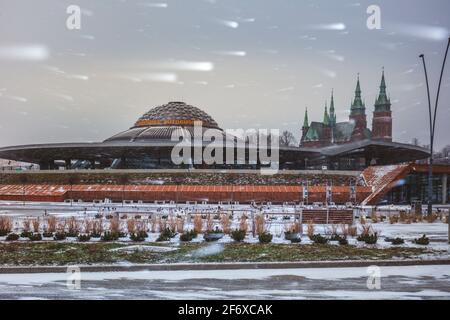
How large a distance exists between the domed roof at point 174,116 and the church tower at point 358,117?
Answer: 4192cm

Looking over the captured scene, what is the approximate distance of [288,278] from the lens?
36.5 feet

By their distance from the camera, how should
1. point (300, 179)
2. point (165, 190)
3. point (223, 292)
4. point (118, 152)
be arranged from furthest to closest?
1. point (118, 152)
2. point (300, 179)
3. point (165, 190)
4. point (223, 292)

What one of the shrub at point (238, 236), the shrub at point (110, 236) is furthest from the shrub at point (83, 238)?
the shrub at point (238, 236)

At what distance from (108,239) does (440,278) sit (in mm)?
10977

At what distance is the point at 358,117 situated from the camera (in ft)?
386

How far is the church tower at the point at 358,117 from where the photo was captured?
370 feet

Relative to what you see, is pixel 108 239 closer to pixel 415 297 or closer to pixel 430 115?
pixel 415 297

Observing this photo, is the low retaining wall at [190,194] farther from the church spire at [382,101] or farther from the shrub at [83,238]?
the church spire at [382,101]

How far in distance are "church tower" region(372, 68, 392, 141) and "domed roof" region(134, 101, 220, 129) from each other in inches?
1293

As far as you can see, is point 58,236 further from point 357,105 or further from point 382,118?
point 357,105

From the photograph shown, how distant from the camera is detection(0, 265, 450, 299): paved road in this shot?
9625mm
